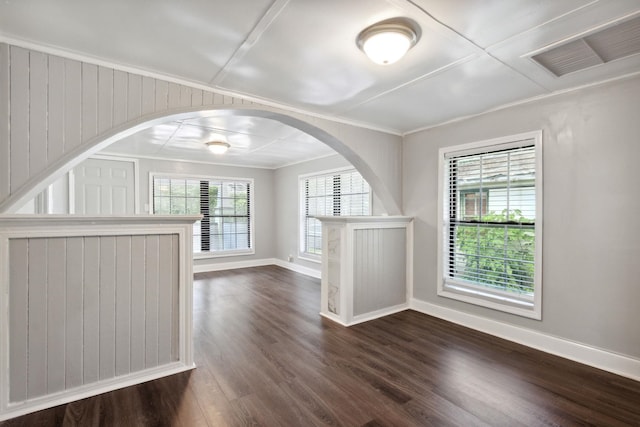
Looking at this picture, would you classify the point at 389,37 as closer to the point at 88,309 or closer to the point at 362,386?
the point at 362,386

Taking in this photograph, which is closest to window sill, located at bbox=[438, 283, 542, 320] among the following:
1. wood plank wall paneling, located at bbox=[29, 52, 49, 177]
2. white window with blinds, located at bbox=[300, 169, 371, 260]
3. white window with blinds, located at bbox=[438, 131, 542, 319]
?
white window with blinds, located at bbox=[438, 131, 542, 319]

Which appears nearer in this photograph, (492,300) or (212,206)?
(492,300)

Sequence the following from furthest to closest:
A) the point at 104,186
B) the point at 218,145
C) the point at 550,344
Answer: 1. the point at 104,186
2. the point at 218,145
3. the point at 550,344

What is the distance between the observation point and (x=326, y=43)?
199 centimetres

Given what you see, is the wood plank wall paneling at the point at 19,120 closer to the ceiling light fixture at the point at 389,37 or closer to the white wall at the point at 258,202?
the ceiling light fixture at the point at 389,37

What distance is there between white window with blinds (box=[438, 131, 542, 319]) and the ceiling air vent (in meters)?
0.74

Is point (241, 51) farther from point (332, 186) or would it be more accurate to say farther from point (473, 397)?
point (332, 186)

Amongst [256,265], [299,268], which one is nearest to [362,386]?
[299,268]

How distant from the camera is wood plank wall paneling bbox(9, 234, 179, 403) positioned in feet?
6.40

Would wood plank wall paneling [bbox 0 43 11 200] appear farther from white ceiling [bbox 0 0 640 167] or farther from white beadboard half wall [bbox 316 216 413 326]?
white beadboard half wall [bbox 316 216 413 326]

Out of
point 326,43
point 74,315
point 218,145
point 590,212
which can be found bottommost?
point 74,315

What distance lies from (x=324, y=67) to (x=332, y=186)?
3.54 m

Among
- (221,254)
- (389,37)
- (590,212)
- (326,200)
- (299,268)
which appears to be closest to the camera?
(389,37)

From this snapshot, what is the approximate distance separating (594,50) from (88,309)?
3.92 m
